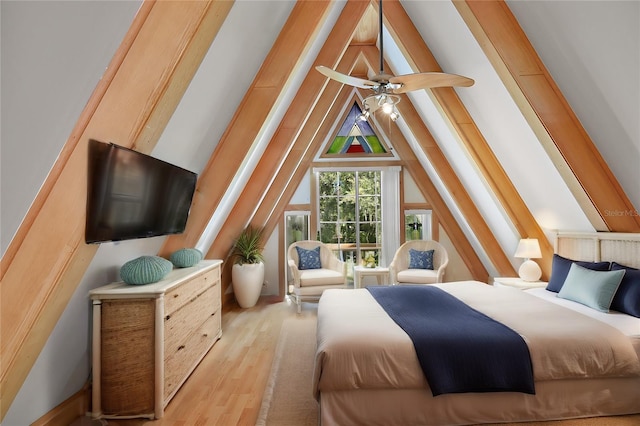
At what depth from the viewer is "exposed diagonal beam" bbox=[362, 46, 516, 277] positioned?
15.5 ft

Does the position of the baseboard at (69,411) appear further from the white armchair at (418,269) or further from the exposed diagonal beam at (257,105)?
the white armchair at (418,269)

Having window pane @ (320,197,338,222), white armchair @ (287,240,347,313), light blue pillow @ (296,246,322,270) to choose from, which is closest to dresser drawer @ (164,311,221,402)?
white armchair @ (287,240,347,313)

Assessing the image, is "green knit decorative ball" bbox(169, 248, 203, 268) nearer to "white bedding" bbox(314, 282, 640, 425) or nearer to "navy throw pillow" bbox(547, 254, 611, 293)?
"white bedding" bbox(314, 282, 640, 425)

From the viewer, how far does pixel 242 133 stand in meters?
3.12

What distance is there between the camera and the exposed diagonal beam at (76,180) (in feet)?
5.15

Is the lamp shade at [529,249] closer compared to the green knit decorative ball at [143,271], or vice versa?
the green knit decorative ball at [143,271]

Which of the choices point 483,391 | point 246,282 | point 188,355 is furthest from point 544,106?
point 246,282

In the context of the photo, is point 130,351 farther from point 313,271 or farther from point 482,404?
point 313,271

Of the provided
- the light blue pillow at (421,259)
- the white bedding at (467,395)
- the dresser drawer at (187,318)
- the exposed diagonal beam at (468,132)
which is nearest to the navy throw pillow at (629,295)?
the white bedding at (467,395)

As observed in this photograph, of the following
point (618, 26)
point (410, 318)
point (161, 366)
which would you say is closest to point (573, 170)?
point (618, 26)

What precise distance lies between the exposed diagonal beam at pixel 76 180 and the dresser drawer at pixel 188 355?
80 cm

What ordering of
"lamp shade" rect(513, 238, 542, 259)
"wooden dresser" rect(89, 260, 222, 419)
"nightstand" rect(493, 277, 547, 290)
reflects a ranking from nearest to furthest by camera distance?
"wooden dresser" rect(89, 260, 222, 419) < "nightstand" rect(493, 277, 547, 290) < "lamp shade" rect(513, 238, 542, 259)

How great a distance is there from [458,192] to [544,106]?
7.74 feet

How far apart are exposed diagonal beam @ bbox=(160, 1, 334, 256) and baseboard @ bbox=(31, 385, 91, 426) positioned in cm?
128
